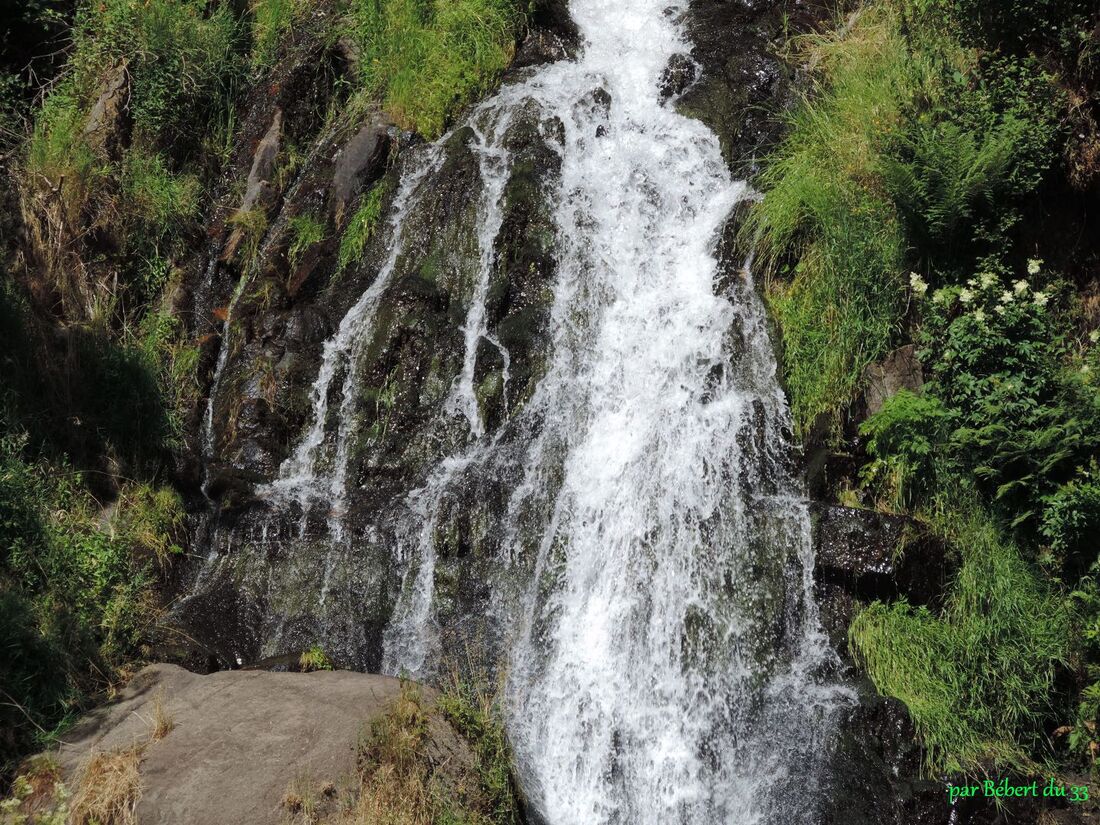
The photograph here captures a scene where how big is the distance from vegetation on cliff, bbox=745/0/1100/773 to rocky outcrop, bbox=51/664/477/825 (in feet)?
11.4

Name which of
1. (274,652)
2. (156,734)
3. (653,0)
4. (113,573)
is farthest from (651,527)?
(653,0)

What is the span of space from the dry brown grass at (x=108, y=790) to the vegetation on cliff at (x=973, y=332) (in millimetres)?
4810

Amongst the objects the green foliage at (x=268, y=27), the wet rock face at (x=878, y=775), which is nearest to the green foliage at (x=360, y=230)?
the green foliage at (x=268, y=27)

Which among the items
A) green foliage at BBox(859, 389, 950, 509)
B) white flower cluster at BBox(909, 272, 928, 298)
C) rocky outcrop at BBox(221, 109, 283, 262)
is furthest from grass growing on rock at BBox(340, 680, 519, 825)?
rocky outcrop at BBox(221, 109, 283, 262)

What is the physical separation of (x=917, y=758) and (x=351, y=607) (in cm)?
444

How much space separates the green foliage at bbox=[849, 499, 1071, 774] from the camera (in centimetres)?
614

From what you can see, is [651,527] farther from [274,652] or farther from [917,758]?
[274,652]

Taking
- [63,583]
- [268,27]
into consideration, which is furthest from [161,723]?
[268,27]

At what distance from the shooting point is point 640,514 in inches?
296

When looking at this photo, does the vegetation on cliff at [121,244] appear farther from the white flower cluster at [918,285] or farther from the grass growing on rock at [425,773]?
the white flower cluster at [918,285]

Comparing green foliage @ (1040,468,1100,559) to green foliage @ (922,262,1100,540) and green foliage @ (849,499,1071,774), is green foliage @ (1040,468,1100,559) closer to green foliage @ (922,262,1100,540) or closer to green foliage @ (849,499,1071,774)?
green foliage @ (922,262,1100,540)

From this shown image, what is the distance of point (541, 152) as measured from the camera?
1008 centimetres

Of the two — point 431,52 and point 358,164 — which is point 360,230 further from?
point 431,52

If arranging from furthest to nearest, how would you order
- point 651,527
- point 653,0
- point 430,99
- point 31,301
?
point 653,0, point 430,99, point 31,301, point 651,527
